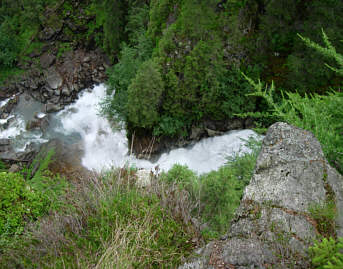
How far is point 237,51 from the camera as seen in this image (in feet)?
31.8

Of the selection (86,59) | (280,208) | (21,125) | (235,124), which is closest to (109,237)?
(280,208)

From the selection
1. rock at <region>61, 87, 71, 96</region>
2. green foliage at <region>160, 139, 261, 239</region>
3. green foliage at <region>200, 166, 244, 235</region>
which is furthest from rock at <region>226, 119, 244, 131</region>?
rock at <region>61, 87, 71, 96</region>

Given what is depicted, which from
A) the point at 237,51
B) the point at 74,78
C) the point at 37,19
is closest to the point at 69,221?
the point at 237,51

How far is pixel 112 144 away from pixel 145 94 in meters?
3.73

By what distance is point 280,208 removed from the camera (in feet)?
7.64

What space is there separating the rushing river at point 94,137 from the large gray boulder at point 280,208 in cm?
654

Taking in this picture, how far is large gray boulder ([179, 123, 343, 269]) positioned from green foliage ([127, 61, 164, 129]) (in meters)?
6.48

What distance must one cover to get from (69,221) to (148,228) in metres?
1.05

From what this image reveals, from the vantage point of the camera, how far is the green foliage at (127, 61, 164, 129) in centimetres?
889

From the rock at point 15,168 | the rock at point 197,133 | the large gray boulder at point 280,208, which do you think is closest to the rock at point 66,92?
the rock at point 15,168

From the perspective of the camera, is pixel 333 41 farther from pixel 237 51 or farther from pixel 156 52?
pixel 156 52

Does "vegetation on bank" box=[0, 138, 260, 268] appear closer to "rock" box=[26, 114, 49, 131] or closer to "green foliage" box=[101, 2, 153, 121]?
"green foliage" box=[101, 2, 153, 121]

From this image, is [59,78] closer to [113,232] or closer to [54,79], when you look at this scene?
[54,79]

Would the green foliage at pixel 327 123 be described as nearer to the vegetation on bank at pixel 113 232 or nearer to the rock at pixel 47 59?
the vegetation on bank at pixel 113 232
